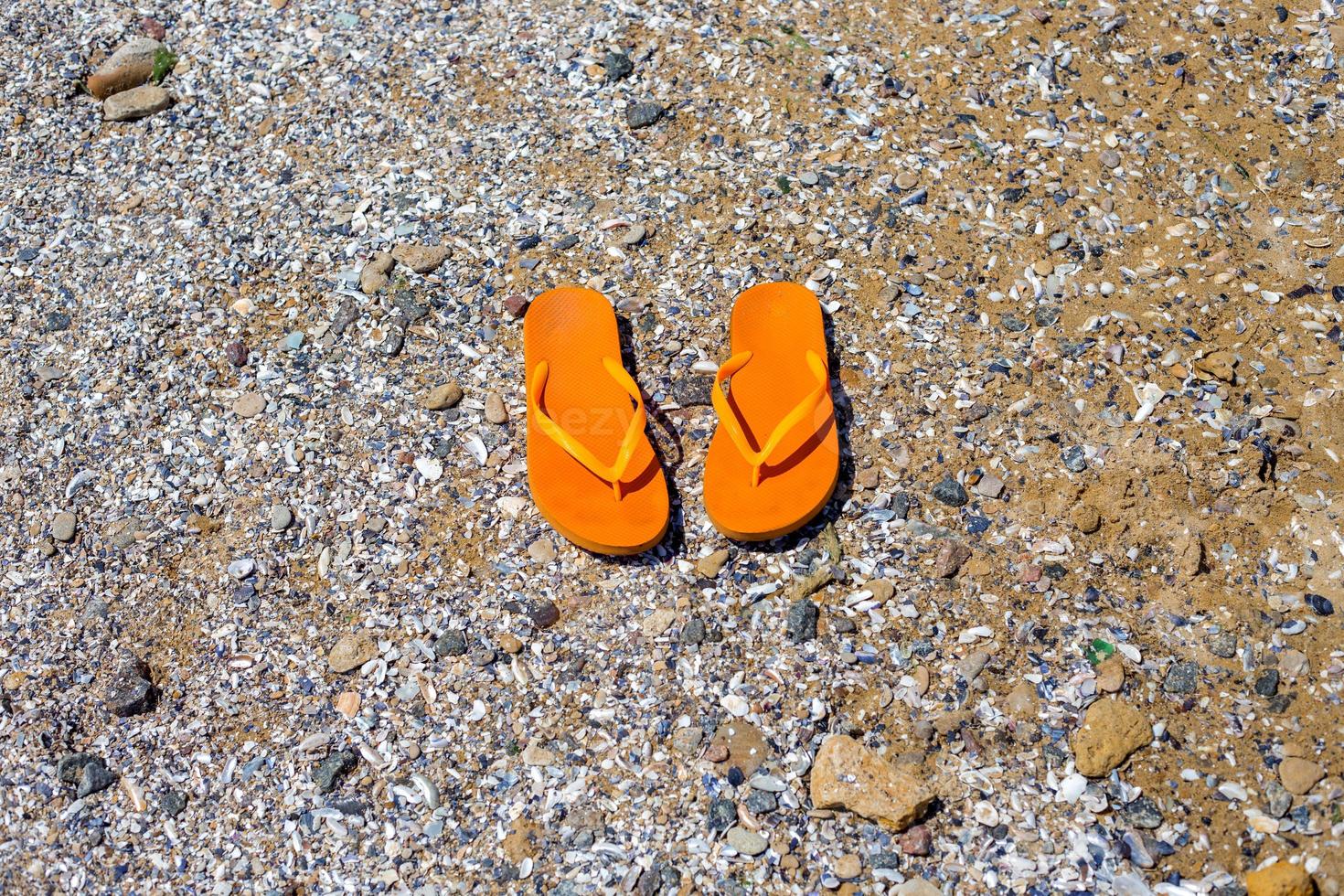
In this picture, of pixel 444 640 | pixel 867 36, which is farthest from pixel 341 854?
pixel 867 36

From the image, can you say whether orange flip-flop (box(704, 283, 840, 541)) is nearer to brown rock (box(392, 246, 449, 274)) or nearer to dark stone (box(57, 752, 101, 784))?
brown rock (box(392, 246, 449, 274))

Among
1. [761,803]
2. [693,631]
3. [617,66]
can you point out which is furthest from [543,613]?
[617,66]

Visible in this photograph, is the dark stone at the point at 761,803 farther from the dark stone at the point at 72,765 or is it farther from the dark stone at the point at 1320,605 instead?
the dark stone at the point at 72,765

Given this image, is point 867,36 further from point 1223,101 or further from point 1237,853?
point 1237,853

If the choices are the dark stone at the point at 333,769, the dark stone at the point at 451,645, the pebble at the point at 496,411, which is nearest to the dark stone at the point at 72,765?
the dark stone at the point at 333,769

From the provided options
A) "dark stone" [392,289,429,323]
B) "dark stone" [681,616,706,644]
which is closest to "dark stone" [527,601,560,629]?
"dark stone" [681,616,706,644]

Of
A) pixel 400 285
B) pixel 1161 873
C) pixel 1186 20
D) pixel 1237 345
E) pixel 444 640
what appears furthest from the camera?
pixel 1186 20

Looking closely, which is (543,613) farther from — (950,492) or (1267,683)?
(1267,683)
